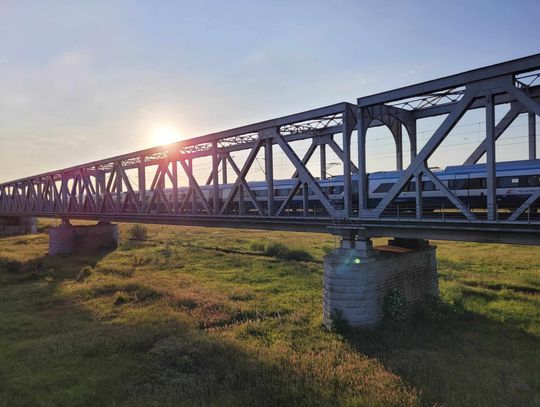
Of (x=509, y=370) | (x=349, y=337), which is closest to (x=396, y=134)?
(x=349, y=337)

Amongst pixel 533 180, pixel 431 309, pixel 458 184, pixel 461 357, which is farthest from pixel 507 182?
pixel 461 357

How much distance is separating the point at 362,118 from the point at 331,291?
9.45 m

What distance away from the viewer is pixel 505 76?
16453 mm

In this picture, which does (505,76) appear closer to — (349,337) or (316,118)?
(316,118)

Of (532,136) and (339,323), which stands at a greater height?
(532,136)

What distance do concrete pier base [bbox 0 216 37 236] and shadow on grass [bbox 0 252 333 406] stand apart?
77.2m

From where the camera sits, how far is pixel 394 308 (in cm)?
2088

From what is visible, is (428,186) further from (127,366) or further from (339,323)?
(127,366)

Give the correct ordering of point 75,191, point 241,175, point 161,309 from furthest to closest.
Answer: point 75,191
point 241,175
point 161,309

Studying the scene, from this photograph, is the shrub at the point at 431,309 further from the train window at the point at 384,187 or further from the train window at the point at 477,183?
the train window at the point at 384,187

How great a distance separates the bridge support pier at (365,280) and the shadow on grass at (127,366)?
18.9ft

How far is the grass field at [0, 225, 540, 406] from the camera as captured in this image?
13352 mm

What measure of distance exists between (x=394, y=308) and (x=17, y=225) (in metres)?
95.5

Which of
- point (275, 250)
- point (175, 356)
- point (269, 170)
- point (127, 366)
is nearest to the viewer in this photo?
point (127, 366)
